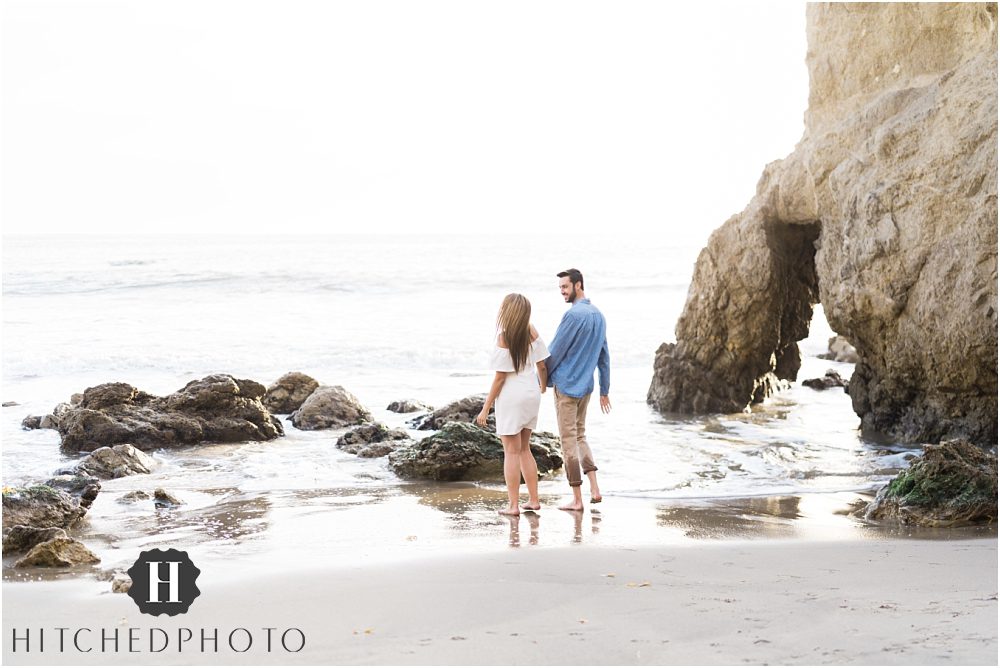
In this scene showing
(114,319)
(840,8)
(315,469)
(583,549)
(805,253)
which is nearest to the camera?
(583,549)

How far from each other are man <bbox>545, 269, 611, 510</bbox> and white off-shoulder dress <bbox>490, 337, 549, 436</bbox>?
1.06 feet

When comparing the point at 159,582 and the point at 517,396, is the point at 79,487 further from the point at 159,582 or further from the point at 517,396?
the point at 517,396

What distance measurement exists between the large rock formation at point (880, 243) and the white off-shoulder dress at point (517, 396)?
5.42m

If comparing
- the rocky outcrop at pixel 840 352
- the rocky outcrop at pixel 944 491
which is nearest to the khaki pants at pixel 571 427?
the rocky outcrop at pixel 944 491

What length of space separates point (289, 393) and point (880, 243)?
839 cm

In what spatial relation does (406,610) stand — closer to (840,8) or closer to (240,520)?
(240,520)

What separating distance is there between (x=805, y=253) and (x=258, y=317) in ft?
64.4

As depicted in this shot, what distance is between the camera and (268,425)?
40.6ft

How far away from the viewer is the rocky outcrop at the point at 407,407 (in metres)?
14.7

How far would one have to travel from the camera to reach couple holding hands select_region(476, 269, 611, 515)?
7547 millimetres

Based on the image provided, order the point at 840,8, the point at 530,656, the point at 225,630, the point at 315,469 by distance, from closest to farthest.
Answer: the point at 530,656
the point at 225,630
the point at 315,469
the point at 840,8

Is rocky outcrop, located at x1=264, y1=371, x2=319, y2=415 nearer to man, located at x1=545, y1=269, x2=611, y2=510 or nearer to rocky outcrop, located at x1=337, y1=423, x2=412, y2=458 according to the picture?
rocky outcrop, located at x1=337, y1=423, x2=412, y2=458

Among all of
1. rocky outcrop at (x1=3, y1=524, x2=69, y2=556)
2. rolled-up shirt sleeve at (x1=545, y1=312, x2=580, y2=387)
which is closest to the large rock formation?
rolled-up shirt sleeve at (x1=545, y1=312, x2=580, y2=387)

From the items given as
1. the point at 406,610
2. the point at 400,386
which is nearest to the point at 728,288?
the point at 400,386
